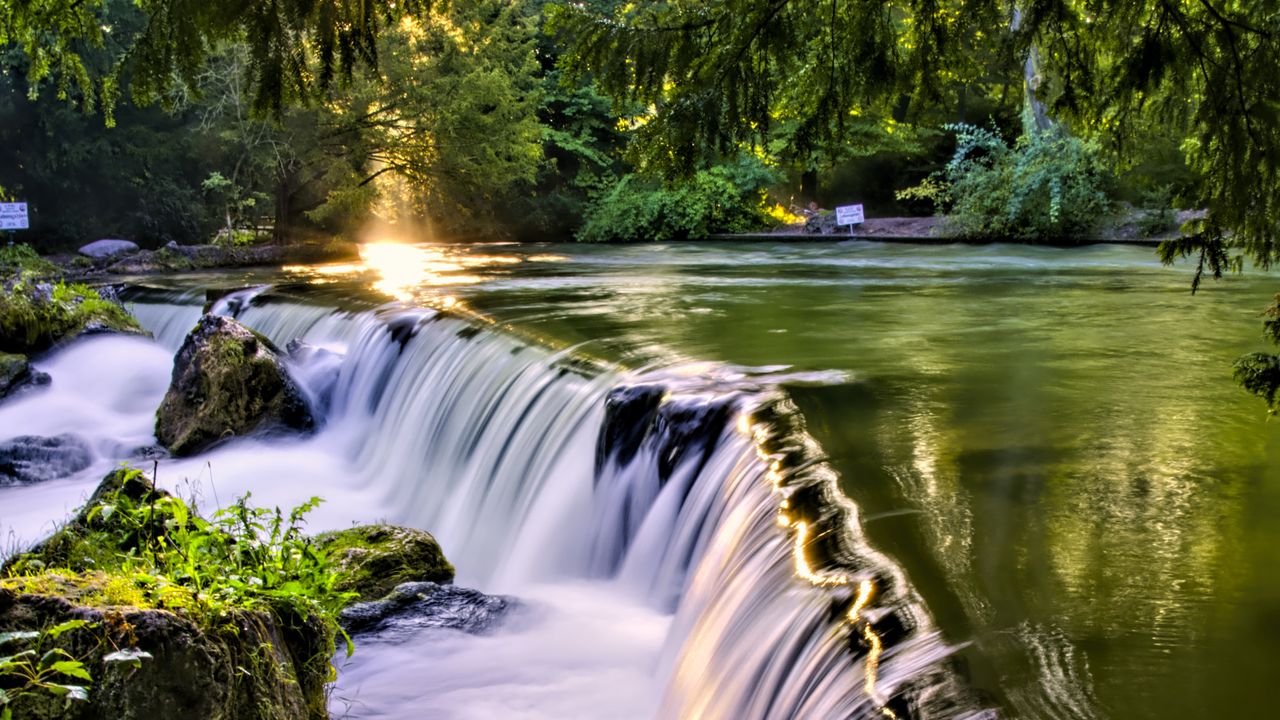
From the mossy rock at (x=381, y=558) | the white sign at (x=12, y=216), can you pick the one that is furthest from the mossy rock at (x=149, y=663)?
the white sign at (x=12, y=216)

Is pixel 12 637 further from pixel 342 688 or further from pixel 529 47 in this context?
pixel 529 47

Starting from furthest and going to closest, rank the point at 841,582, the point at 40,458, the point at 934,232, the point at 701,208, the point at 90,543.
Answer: the point at 701,208 < the point at 934,232 < the point at 40,458 < the point at 90,543 < the point at 841,582

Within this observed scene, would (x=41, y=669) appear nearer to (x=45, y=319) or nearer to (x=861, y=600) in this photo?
(x=861, y=600)

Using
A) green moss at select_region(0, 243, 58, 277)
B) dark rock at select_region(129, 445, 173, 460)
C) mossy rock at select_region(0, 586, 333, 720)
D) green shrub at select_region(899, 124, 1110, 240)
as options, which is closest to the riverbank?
green shrub at select_region(899, 124, 1110, 240)

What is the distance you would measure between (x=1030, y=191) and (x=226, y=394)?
18.5 m

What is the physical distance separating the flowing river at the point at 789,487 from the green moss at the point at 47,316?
0.48 metres

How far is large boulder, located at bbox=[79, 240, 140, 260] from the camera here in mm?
21875

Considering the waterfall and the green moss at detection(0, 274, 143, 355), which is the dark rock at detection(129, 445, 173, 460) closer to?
the waterfall

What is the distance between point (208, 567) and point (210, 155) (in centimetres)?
2432

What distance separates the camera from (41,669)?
268 cm

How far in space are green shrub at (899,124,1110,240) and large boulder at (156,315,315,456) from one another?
634 inches

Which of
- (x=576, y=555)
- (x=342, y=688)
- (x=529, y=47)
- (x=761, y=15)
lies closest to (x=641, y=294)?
(x=576, y=555)

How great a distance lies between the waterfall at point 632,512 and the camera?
3635 mm

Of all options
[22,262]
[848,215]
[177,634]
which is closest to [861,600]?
[177,634]
